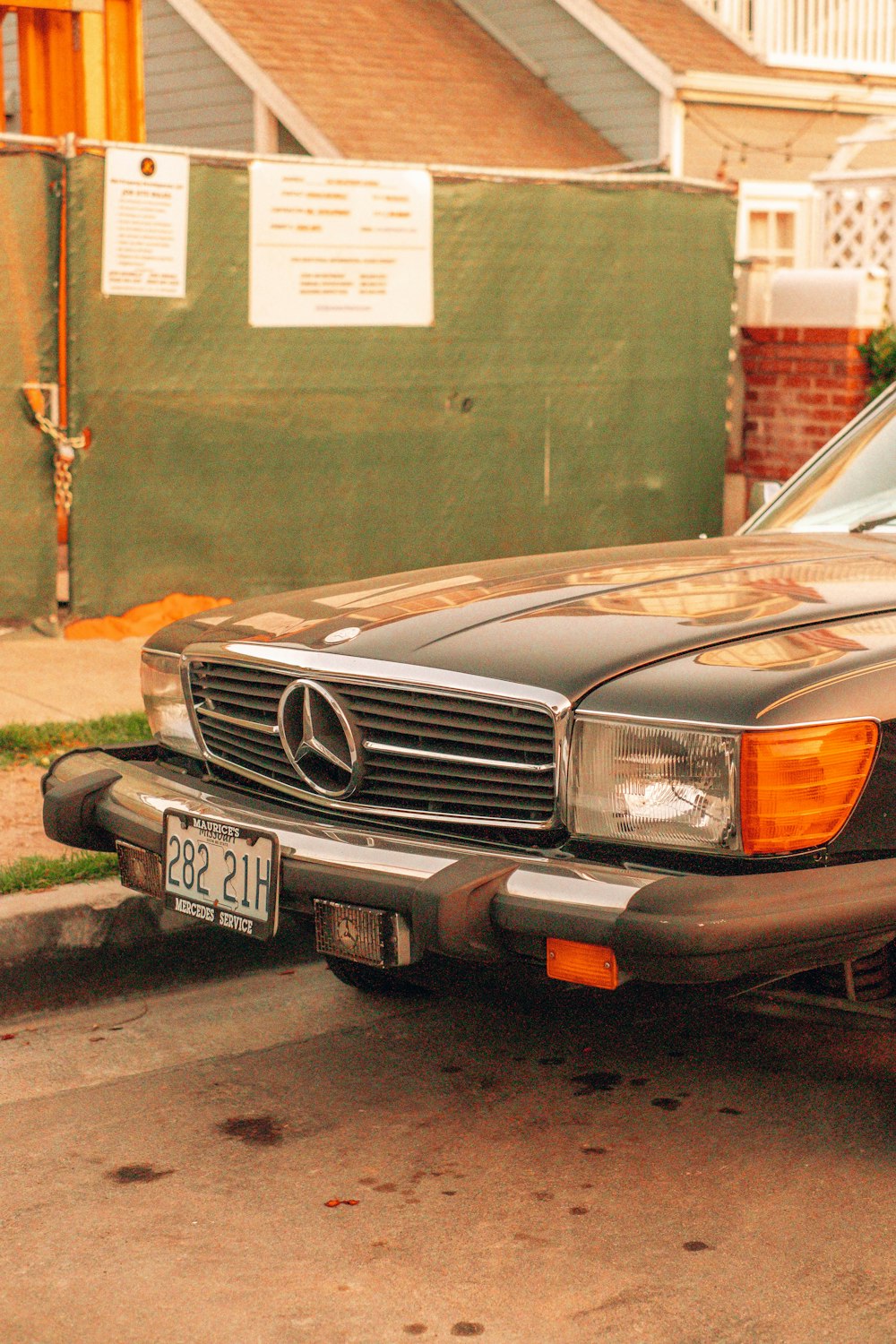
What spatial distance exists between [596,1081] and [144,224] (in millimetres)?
5525

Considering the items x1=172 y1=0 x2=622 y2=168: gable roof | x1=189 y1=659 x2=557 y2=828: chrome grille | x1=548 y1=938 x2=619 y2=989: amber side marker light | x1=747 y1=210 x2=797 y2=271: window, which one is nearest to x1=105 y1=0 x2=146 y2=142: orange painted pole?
x1=172 y1=0 x2=622 y2=168: gable roof

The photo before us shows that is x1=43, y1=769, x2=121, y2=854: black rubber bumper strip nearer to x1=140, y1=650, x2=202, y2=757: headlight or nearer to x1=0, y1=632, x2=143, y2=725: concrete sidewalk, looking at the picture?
x1=140, y1=650, x2=202, y2=757: headlight

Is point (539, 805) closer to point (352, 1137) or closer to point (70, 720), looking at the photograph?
point (352, 1137)

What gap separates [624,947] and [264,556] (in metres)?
6.11

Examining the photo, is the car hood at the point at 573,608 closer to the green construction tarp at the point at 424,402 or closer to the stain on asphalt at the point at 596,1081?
the stain on asphalt at the point at 596,1081

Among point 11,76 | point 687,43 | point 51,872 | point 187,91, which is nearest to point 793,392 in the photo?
point 51,872

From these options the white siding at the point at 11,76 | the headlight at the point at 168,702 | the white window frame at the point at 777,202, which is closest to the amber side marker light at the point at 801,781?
the headlight at the point at 168,702

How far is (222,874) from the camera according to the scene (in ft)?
11.7

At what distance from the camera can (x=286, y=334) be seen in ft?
28.6

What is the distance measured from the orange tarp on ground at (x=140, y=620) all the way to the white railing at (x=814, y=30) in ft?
35.8

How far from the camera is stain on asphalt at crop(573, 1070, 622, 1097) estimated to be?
12.9 ft

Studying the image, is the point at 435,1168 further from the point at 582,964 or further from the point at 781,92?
the point at 781,92

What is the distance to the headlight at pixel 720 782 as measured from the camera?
3.05 metres

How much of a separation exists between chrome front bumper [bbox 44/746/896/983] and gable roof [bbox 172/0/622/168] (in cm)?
1237
